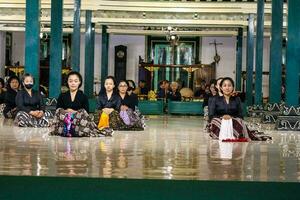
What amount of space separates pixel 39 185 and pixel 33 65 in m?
10.1

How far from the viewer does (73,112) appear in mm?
10297

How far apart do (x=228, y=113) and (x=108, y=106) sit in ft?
9.25

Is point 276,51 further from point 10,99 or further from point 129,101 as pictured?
point 10,99

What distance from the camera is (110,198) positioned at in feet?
16.5

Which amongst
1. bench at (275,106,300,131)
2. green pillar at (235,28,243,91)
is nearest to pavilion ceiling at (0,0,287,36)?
green pillar at (235,28,243,91)

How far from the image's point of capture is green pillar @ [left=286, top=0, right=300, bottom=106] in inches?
554

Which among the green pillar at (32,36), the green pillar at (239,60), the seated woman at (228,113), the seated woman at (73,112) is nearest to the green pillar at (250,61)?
the green pillar at (239,60)

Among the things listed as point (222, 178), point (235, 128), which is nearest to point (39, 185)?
point (222, 178)

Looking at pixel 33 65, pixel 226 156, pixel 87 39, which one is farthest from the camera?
pixel 87 39

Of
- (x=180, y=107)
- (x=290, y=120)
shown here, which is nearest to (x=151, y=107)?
(x=180, y=107)

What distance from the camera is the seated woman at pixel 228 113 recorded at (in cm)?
1051

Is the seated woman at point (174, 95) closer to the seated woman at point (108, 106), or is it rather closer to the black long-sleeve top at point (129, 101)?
the black long-sleeve top at point (129, 101)

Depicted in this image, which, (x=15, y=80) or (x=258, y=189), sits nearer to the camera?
(x=258, y=189)

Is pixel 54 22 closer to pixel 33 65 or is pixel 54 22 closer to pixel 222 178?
pixel 33 65
